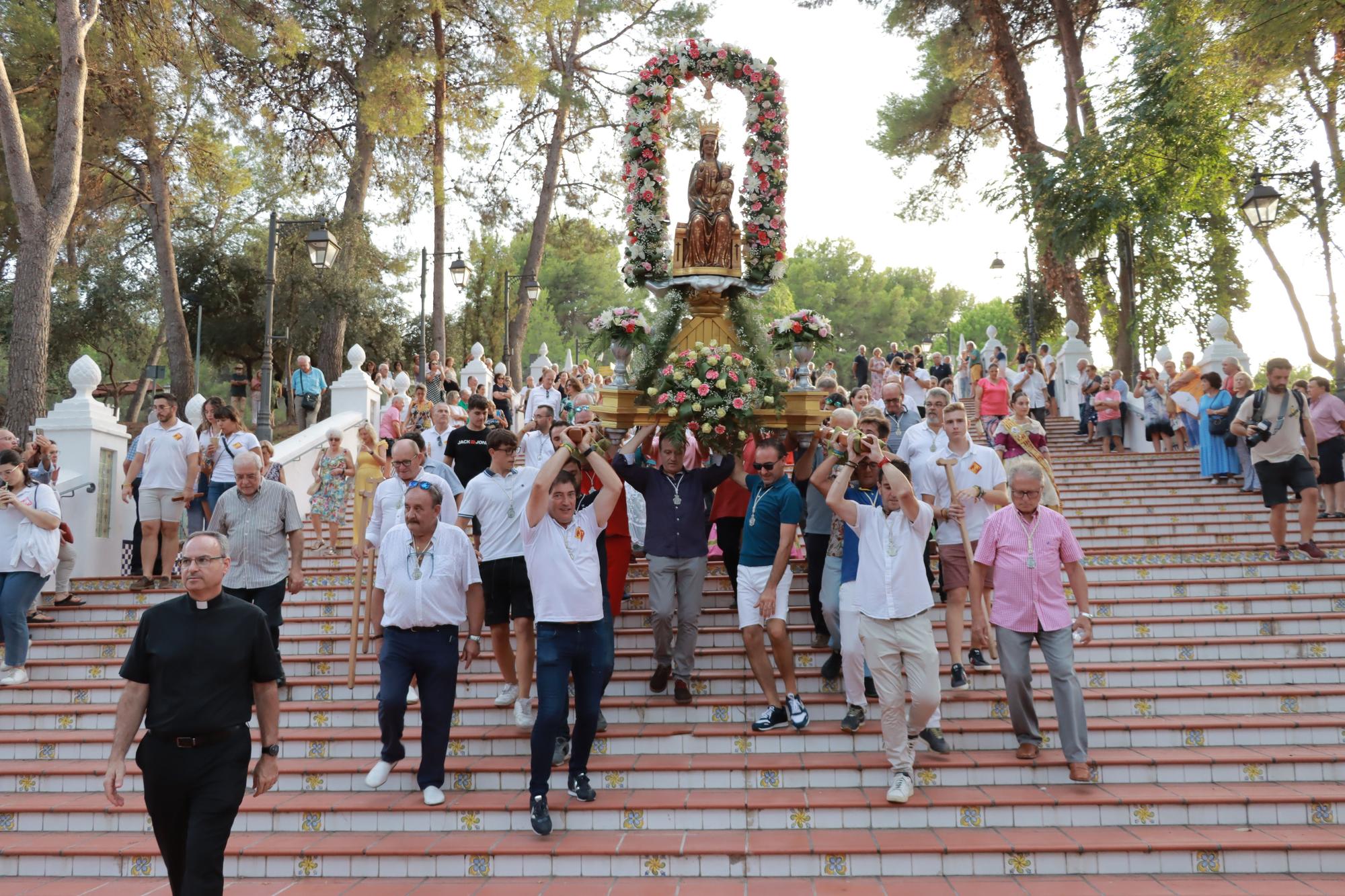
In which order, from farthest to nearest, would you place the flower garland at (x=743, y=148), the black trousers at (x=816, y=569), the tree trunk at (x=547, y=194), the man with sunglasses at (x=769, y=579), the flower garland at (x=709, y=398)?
the tree trunk at (x=547, y=194), the flower garland at (x=743, y=148), the flower garland at (x=709, y=398), the black trousers at (x=816, y=569), the man with sunglasses at (x=769, y=579)

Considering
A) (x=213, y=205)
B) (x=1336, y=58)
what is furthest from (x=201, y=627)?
(x=213, y=205)

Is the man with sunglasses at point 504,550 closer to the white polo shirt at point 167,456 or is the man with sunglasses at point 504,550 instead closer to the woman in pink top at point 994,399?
the white polo shirt at point 167,456

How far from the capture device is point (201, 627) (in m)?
3.99

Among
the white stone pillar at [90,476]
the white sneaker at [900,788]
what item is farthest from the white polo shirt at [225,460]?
the white sneaker at [900,788]

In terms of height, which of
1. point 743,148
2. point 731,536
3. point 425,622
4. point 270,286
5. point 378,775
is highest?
point 743,148

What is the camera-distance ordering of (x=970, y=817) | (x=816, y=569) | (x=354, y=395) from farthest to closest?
(x=354, y=395) → (x=816, y=569) → (x=970, y=817)

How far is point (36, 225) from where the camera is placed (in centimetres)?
1326

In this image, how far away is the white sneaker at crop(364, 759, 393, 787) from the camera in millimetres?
5887

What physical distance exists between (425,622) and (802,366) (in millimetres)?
4629

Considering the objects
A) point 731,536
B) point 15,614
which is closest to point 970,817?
point 731,536

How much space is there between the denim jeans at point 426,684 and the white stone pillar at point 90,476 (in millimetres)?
6598

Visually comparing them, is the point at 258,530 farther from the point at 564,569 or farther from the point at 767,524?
the point at 767,524

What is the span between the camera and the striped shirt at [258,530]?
688 centimetres

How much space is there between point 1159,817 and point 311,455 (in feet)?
37.3
